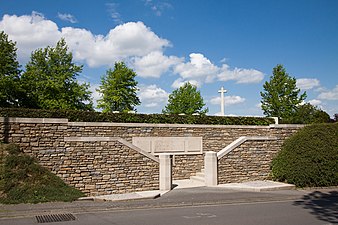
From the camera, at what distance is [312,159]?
14.1 meters

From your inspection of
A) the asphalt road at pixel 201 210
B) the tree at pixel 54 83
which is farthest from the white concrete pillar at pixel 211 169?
the tree at pixel 54 83

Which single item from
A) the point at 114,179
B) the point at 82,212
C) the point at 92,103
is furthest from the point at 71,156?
the point at 92,103

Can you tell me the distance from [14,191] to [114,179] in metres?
3.76

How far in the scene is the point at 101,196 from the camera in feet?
39.1

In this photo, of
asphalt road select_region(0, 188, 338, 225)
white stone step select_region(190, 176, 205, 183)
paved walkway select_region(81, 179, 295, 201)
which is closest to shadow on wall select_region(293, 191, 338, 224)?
asphalt road select_region(0, 188, 338, 225)

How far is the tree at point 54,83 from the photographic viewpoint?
27.2 m

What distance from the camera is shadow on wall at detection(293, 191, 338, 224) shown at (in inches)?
341

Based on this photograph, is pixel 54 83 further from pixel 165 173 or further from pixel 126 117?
pixel 165 173

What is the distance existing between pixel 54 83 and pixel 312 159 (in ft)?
73.2

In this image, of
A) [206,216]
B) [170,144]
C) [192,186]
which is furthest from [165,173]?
[206,216]

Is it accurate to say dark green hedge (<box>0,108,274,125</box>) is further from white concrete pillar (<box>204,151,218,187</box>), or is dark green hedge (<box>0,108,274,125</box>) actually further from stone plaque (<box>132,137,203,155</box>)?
white concrete pillar (<box>204,151,218,187</box>)

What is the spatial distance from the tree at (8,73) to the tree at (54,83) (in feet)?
3.22

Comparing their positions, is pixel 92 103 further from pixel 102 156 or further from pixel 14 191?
pixel 14 191

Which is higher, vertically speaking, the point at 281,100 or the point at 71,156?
the point at 281,100
